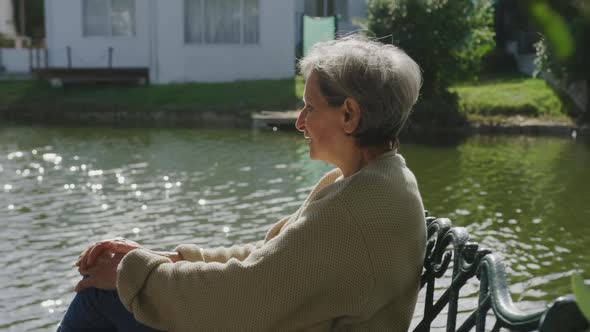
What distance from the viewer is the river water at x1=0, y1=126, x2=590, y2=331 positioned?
7062mm

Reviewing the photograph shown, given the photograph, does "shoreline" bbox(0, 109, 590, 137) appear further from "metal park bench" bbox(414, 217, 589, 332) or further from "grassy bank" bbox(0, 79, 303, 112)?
"metal park bench" bbox(414, 217, 589, 332)

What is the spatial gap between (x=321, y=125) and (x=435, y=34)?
18.5m

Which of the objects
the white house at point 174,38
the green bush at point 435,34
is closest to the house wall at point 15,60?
the white house at point 174,38

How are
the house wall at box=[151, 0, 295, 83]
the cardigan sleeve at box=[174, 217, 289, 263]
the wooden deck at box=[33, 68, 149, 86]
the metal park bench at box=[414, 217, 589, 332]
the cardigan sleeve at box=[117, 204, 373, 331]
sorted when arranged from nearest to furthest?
the metal park bench at box=[414, 217, 589, 332], the cardigan sleeve at box=[117, 204, 373, 331], the cardigan sleeve at box=[174, 217, 289, 263], the wooden deck at box=[33, 68, 149, 86], the house wall at box=[151, 0, 295, 83]

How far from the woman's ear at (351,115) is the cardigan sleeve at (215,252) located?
546 millimetres

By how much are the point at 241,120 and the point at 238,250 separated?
18301 millimetres

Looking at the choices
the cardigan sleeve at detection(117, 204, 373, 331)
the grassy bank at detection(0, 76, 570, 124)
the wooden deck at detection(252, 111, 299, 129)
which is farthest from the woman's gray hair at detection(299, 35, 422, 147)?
the grassy bank at detection(0, 76, 570, 124)

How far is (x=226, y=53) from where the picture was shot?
27672mm

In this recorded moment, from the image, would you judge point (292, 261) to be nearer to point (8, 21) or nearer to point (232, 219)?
point (232, 219)

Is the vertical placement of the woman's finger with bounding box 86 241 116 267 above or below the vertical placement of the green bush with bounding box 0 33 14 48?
above

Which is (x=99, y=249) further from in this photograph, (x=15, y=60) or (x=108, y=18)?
(x=15, y=60)

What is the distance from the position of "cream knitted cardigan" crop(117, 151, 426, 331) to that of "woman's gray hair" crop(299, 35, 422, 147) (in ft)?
0.46

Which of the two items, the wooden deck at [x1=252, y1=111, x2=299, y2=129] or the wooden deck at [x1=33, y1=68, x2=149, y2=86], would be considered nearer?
the wooden deck at [x1=252, y1=111, x2=299, y2=129]

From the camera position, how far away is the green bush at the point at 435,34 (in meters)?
20.3
